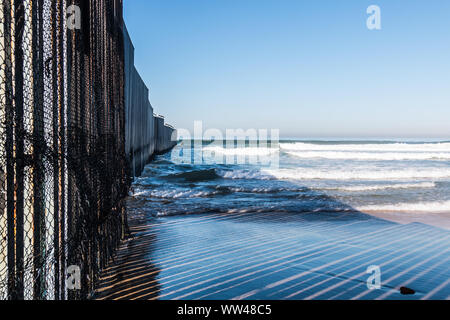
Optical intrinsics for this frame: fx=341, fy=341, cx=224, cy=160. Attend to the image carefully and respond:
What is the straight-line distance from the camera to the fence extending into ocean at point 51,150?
76.0 inches

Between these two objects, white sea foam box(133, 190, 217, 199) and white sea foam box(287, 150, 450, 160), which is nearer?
white sea foam box(133, 190, 217, 199)

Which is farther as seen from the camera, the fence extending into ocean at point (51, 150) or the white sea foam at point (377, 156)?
the white sea foam at point (377, 156)

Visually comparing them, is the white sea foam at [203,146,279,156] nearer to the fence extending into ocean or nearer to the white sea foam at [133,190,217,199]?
the white sea foam at [133,190,217,199]

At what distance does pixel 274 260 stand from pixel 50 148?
3341mm

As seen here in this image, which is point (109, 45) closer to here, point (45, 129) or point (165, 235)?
point (45, 129)

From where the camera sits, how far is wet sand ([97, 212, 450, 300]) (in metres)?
3.72

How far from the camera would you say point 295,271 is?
428cm

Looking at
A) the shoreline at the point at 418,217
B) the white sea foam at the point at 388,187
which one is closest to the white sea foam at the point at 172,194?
the shoreline at the point at 418,217

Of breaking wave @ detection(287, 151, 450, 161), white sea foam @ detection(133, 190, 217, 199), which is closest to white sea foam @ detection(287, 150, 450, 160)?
breaking wave @ detection(287, 151, 450, 161)

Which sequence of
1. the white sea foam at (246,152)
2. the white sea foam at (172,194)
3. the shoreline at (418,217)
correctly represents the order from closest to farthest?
the shoreline at (418,217) < the white sea foam at (172,194) < the white sea foam at (246,152)

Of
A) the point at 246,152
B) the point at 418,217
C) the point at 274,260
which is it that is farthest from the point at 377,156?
the point at 274,260

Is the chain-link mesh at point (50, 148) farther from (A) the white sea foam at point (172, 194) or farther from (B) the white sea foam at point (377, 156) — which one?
(B) the white sea foam at point (377, 156)
